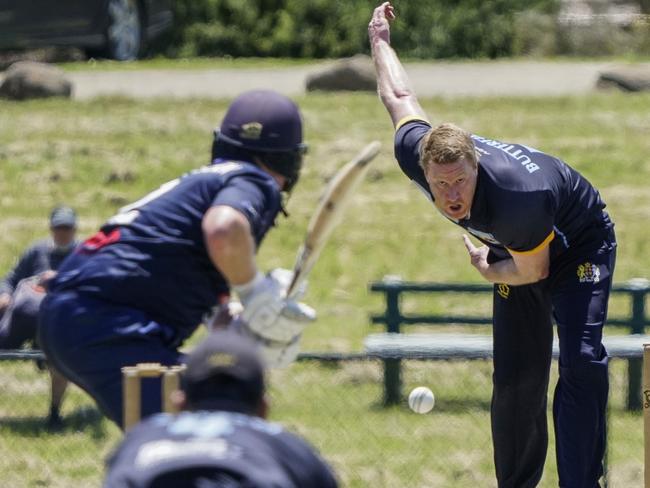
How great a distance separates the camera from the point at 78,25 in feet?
60.4

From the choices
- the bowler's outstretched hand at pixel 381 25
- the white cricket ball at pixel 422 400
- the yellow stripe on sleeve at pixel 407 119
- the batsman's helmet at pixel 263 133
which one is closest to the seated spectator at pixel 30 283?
the white cricket ball at pixel 422 400

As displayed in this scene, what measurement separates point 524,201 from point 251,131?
106cm

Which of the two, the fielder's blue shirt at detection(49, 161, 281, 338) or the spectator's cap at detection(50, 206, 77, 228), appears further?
the spectator's cap at detection(50, 206, 77, 228)

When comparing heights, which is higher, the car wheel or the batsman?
the batsman

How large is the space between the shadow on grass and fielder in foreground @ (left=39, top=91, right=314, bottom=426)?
3.58m

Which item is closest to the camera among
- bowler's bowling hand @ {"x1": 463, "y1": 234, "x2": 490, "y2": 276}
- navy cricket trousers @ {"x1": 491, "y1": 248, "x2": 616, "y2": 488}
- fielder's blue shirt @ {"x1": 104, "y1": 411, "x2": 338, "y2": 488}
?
fielder's blue shirt @ {"x1": 104, "y1": 411, "x2": 338, "y2": 488}

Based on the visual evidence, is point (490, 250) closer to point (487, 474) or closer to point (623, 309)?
point (487, 474)

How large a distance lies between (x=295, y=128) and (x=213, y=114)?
1010cm

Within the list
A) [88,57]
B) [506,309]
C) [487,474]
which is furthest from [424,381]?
[88,57]

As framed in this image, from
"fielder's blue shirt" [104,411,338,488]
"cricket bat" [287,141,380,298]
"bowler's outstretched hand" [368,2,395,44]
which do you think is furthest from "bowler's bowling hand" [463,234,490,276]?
"fielder's blue shirt" [104,411,338,488]

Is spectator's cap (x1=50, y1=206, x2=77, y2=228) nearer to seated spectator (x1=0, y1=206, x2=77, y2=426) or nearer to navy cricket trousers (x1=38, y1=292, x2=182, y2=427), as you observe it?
seated spectator (x1=0, y1=206, x2=77, y2=426)

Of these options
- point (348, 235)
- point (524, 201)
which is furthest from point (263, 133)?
point (348, 235)

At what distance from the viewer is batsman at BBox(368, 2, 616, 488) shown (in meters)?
6.16

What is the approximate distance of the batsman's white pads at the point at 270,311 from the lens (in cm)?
548
